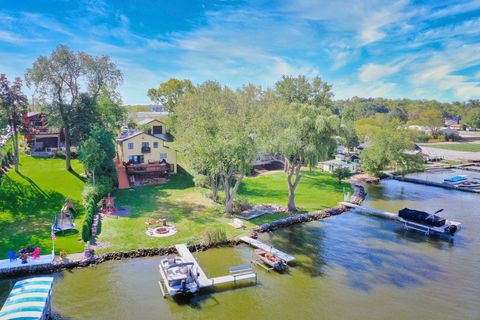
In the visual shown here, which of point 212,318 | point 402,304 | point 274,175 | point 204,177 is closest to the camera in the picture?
point 212,318

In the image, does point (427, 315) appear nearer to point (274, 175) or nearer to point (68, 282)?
point (68, 282)

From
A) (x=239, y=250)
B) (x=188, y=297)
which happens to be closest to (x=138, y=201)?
(x=239, y=250)

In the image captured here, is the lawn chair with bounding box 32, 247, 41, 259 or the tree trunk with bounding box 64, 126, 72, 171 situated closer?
the lawn chair with bounding box 32, 247, 41, 259

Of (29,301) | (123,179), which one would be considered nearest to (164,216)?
(123,179)

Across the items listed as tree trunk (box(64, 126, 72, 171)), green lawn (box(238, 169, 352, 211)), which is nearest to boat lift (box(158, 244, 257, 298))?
green lawn (box(238, 169, 352, 211))

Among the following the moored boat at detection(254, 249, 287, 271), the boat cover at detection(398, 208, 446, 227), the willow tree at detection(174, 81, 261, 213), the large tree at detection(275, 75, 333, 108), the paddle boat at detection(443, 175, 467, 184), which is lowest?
the moored boat at detection(254, 249, 287, 271)

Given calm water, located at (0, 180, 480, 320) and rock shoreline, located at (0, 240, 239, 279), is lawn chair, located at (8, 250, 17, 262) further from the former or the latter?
calm water, located at (0, 180, 480, 320)

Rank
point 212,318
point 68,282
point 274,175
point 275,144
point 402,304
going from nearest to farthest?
point 212,318 → point 402,304 → point 68,282 → point 275,144 → point 274,175
